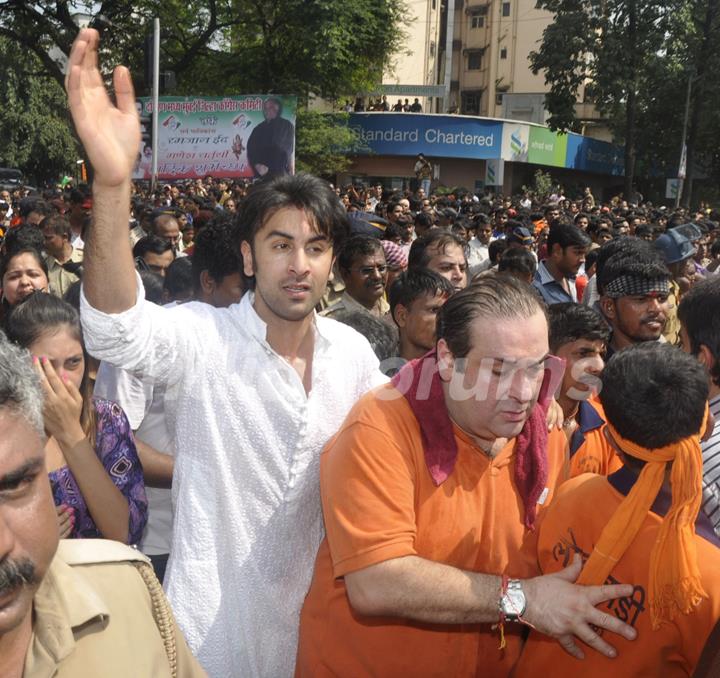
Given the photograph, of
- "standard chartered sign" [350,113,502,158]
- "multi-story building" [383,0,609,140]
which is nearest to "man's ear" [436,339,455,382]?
"standard chartered sign" [350,113,502,158]

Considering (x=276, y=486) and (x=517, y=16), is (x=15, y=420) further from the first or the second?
(x=517, y=16)

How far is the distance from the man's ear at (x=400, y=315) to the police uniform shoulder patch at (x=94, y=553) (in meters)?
2.40

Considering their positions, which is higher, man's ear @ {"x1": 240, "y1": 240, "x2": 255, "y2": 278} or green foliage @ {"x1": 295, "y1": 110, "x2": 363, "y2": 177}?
green foliage @ {"x1": 295, "y1": 110, "x2": 363, "y2": 177}

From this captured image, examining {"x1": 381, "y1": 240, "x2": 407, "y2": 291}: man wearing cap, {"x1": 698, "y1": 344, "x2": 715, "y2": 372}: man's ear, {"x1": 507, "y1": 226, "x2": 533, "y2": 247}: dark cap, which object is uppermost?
{"x1": 698, "y1": 344, "x2": 715, "y2": 372}: man's ear

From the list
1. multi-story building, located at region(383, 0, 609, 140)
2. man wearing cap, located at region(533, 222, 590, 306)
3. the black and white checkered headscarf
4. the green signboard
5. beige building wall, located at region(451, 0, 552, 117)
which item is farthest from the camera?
beige building wall, located at region(451, 0, 552, 117)

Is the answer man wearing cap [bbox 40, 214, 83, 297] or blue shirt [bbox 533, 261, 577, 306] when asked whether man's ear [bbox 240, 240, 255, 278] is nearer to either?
man wearing cap [bbox 40, 214, 83, 297]

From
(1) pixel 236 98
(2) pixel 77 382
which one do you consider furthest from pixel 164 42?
(2) pixel 77 382

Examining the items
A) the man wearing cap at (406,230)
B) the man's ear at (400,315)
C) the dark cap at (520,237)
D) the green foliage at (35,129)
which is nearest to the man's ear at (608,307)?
the man's ear at (400,315)

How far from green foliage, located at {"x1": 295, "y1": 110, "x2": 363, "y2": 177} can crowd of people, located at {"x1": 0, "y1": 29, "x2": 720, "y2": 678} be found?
27064 millimetres

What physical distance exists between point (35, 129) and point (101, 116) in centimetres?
4125

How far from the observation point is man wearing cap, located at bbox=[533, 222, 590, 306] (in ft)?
21.1

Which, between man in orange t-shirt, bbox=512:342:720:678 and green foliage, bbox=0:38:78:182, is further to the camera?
green foliage, bbox=0:38:78:182

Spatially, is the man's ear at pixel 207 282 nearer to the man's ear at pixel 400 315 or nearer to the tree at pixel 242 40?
the man's ear at pixel 400 315

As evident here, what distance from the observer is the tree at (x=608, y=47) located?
25.7 m
